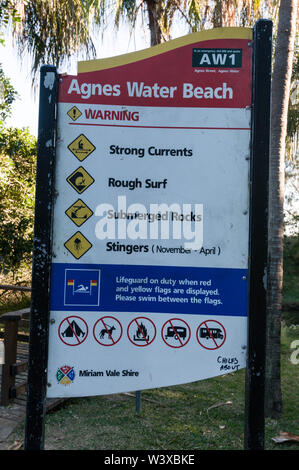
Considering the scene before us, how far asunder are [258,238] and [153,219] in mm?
556

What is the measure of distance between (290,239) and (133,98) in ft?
47.8

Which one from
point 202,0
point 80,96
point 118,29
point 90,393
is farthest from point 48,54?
point 90,393

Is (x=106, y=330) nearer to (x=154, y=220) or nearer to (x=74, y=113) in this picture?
(x=154, y=220)

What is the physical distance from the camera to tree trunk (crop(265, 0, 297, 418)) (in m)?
4.88

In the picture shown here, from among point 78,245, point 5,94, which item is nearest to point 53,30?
point 5,94

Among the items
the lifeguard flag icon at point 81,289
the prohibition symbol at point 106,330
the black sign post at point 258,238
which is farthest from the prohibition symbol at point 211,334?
the lifeguard flag icon at point 81,289

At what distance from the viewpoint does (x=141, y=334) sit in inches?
91.7

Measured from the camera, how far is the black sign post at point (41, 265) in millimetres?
2240

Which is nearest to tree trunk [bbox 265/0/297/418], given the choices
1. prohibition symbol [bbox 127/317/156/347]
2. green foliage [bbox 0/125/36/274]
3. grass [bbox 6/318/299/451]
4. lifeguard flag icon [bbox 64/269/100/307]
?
grass [bbox 6/318/299/451]

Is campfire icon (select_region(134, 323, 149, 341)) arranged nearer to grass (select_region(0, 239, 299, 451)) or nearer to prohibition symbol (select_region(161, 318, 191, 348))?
prohibition symbol (select_region(161, 318, 191, 348))

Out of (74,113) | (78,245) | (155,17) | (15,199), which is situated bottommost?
(78,245)

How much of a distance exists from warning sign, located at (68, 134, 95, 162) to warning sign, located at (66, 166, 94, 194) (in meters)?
0.07

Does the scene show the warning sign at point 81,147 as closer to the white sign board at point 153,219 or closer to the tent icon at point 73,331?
the white sign board at point 153,219

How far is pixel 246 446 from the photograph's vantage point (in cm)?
223
